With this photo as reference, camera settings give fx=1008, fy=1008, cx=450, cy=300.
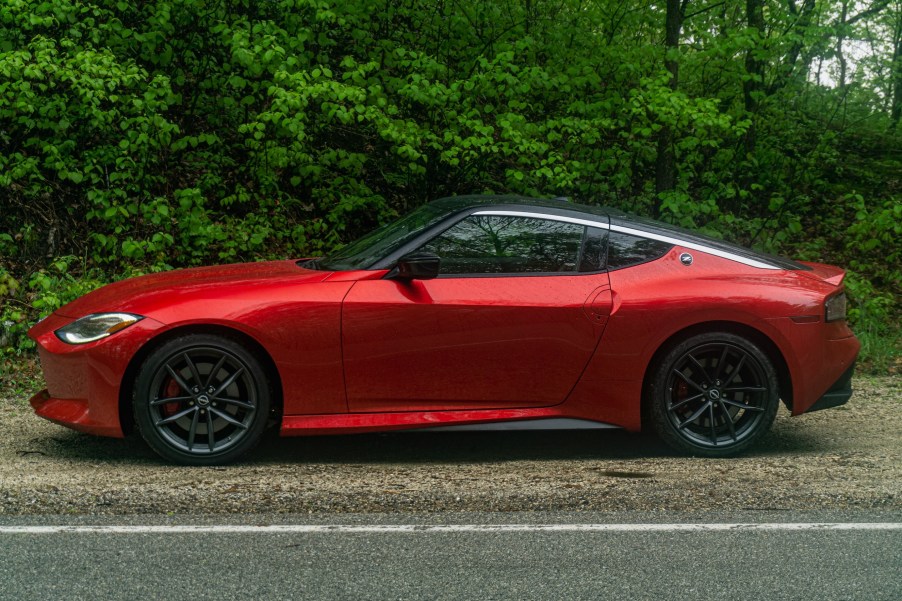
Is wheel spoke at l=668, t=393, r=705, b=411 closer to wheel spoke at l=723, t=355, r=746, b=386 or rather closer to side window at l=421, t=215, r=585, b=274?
wheel spoke at l=723, t=355, r=746, b=386

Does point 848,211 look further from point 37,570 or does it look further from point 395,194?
point 37,570

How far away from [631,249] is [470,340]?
3.82ft

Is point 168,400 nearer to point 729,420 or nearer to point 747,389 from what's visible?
point 729,420

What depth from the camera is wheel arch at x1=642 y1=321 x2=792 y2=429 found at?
5957 millimetres

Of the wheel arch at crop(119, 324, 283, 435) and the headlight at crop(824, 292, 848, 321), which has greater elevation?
the headlight at crop(824, 292, 848, 321)

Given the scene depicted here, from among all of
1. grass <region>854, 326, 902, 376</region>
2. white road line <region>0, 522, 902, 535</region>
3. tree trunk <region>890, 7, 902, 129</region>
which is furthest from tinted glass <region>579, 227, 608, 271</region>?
tree trunk <region>890, 7, 902, 129</region>

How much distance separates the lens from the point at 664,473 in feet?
18.2

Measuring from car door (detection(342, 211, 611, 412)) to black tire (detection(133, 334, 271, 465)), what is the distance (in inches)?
22.0

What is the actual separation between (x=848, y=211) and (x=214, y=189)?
9172 millimetres

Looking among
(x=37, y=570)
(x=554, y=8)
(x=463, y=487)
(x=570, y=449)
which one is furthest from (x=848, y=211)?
(x=37, y=570)

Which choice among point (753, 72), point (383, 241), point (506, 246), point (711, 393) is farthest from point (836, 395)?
point (753, 72)

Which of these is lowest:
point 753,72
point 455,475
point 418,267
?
point 455,475

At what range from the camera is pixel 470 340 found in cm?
572

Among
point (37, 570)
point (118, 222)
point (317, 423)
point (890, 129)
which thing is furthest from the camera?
point (890, 129)
